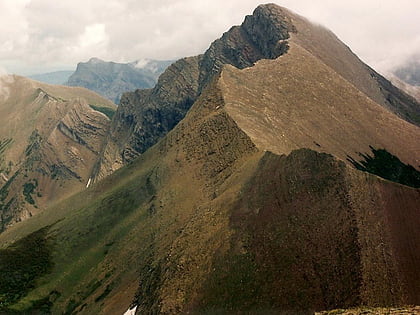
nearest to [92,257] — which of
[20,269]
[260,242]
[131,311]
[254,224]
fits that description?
[20,269]

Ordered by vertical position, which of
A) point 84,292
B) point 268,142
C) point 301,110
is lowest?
point 84,292

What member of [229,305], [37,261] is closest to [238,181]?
[229,305]

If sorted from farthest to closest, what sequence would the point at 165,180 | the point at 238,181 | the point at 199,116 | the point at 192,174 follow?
the point at 199,116 < the point at 165,180 < the point at 192,174 < the point at 238,181

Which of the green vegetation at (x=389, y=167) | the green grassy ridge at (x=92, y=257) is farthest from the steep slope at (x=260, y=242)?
the green vegetation at (x=389, y=167)

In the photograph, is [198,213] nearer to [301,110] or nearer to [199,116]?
[199,116]

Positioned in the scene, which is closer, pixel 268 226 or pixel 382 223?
pixel 382 223

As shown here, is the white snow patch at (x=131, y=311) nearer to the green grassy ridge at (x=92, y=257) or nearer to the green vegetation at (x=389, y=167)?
the green grassy ridge at (x=92, y=257)
